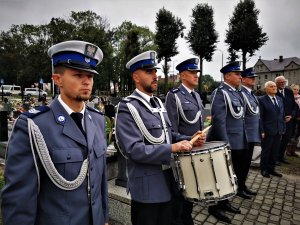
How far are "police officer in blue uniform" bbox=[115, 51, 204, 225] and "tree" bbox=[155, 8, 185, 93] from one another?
3916cm

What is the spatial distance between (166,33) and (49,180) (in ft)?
140

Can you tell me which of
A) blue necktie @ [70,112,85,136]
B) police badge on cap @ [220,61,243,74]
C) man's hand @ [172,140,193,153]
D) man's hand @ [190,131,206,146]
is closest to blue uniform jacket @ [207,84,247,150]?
police badge on cap @ [220,61,243,74]

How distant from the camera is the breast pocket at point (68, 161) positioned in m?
1.83

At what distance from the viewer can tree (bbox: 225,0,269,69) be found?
120ft

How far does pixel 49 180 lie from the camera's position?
72.7 inches

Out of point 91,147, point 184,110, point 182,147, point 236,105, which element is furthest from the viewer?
point 236,105

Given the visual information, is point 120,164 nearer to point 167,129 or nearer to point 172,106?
point 172,106

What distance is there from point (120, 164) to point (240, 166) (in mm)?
2323

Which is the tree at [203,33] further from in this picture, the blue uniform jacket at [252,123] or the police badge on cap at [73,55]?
the police badge on cap at [73,55]

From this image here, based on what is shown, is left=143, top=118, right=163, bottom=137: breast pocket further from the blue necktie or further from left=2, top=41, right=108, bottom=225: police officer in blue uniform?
the blue necktie

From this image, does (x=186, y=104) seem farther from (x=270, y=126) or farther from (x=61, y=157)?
(x=270, y=126)

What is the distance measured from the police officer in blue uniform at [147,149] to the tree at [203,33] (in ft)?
118

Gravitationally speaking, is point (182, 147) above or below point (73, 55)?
below

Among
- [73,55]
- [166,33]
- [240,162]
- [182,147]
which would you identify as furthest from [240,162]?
[166,33]
